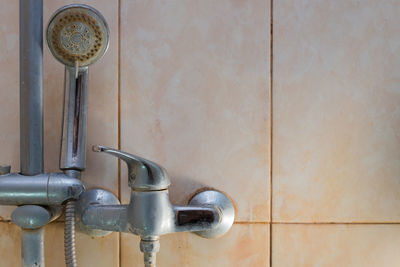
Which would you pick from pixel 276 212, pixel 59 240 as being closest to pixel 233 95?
pixel 276 212

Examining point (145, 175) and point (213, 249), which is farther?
point (213, 249)

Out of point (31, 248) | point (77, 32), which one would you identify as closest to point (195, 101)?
point (77, 32)

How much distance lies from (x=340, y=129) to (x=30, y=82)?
0.43 m

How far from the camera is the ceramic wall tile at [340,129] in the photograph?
0.52 meters

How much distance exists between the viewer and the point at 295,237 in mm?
520

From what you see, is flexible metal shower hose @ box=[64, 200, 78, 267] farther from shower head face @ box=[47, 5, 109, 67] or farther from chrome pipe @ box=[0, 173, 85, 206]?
shower head face @ box=[47, 5, 109, 67]

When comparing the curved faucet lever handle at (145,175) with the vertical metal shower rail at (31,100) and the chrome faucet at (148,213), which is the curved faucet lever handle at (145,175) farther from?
the vertical metal shower rail at (31,100)

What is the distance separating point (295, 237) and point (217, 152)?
17 centimetres

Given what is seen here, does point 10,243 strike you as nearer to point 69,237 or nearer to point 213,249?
point 69,237

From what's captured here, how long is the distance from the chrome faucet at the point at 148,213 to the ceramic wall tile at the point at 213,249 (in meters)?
0.07

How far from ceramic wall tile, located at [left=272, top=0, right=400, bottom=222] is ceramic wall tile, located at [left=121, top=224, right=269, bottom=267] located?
0.14 feet

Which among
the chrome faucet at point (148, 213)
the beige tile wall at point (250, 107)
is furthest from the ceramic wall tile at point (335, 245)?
the chrome faucet at point (148, 213)

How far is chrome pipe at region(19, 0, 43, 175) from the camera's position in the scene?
450mm

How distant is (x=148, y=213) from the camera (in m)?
0.41
